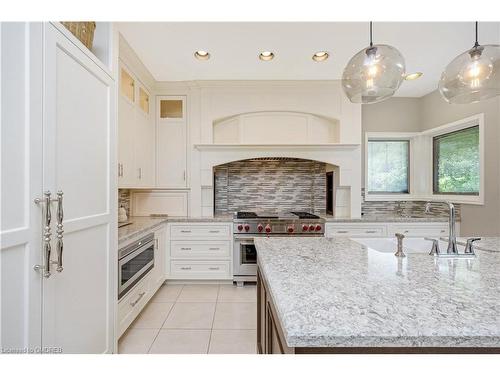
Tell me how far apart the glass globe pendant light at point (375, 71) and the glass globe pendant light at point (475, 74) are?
10.9 inches

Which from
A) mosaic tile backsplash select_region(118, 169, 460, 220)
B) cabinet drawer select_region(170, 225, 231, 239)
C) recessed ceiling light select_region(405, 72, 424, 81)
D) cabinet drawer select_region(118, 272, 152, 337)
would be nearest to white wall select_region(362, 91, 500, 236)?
recessed ceiling light select_region(405, 72, 424, 81)

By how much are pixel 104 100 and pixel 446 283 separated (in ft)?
6.21

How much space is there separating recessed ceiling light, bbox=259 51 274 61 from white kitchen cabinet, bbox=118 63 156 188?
1354mm

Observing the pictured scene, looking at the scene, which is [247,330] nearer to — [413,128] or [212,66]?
[212,66]

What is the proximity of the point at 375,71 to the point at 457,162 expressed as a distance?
270cm

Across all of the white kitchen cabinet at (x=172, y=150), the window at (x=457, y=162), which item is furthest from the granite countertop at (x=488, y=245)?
the white kitchen cabinet at (x=172, y=150)

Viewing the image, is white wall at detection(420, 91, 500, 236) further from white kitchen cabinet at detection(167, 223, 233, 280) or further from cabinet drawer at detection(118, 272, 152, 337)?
cabinet drawer at detection(118, 272, 152, 337)

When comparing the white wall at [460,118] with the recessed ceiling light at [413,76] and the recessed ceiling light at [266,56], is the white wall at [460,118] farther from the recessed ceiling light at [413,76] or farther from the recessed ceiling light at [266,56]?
the recessed ceiling light at [266,56]

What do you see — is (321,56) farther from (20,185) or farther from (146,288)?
(146,288)

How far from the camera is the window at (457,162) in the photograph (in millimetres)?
3131

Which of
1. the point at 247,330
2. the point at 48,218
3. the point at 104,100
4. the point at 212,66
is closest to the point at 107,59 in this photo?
the point at 104,100

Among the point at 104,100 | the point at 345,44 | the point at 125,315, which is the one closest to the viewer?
the point at 104,100

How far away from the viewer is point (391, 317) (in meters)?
0.75

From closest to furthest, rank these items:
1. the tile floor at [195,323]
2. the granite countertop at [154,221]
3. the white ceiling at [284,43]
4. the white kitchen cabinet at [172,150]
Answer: the tile floor at [195,323], the white ceiling at [284,43], the granite countertop at [154,221], the white kitchen cabinet at [172,150]
